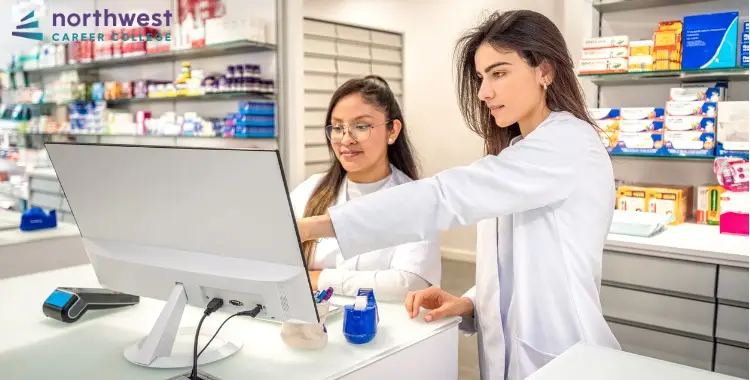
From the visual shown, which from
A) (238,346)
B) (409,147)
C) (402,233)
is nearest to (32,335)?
(238,346)

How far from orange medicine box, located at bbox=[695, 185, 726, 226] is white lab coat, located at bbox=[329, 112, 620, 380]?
1.84 meters

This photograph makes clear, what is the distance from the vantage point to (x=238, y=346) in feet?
4.63

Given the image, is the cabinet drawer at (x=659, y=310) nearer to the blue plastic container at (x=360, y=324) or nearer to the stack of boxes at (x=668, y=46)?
the stack of boxes at (x=668, y=46)

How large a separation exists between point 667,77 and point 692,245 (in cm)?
105

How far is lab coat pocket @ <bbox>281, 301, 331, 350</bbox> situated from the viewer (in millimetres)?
1379

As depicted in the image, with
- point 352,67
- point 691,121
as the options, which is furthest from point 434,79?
point 691,121

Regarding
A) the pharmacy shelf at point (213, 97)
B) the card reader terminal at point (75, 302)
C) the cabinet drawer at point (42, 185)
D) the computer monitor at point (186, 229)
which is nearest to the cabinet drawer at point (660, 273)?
the computer monitor at point (186, 229)

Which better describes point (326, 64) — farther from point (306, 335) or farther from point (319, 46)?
point (306, 335)

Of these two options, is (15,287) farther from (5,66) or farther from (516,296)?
(5,66)

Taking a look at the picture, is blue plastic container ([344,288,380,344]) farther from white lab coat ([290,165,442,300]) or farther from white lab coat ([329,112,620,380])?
white lab coat ([290,165,442,300])

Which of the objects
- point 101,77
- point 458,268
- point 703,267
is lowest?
point 458,268

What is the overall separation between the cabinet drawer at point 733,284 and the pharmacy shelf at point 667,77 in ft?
3.33

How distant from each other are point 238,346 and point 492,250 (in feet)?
2.24

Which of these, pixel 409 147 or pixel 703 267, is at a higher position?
pixel 409 147
